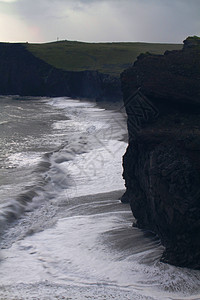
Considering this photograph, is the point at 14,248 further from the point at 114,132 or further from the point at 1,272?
the point at 114,132

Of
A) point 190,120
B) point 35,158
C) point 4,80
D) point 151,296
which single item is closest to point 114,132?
point 35,158

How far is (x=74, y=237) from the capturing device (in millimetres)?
13695

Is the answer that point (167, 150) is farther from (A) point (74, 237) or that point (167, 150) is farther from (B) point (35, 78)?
(B) point (35, 78)

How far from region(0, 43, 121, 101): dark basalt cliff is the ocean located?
52.7m

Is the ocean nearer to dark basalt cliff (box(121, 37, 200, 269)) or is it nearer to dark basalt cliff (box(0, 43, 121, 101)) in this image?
dark basalt cliff (box(121, 37, 200, 269))

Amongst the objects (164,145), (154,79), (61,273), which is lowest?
(61,273)

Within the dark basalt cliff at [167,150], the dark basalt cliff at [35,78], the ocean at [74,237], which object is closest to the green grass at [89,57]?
the dark basalt cliff at [35,78]

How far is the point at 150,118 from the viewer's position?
13.5m

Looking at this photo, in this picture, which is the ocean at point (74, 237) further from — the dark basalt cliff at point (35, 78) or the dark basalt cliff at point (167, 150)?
the dark basalt cliff at point (35, 78)

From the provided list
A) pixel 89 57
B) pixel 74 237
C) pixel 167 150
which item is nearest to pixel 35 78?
pixel 89 57

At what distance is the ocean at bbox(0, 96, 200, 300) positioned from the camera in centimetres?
1047

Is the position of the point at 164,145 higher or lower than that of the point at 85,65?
lower

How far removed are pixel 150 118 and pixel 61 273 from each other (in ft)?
17.2

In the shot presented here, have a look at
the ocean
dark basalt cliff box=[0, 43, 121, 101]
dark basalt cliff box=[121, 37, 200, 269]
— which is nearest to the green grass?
A: dark basalt cliff box=[0, 43, 121, 101]
